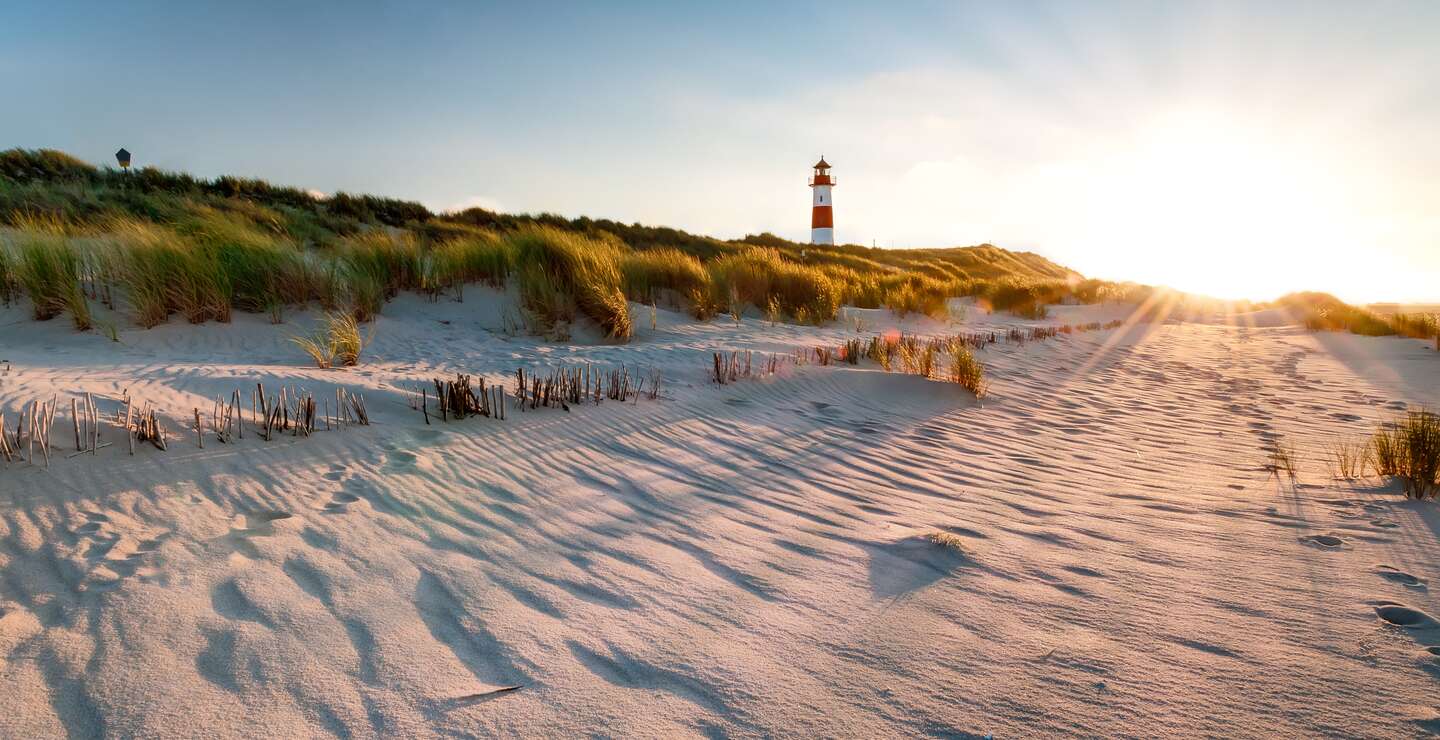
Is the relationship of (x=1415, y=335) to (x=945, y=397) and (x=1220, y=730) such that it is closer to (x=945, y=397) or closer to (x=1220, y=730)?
(x=945, y=397)

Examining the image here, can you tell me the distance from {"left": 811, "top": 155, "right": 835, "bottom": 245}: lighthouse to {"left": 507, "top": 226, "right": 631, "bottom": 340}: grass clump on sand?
118ft

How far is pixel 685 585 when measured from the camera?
2.41 m

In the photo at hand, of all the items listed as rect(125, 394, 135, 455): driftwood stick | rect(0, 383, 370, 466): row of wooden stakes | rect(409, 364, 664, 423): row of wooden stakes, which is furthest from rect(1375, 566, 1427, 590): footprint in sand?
rect(125, 394, 135, 455): driftwood stick

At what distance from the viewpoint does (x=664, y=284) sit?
10984mm

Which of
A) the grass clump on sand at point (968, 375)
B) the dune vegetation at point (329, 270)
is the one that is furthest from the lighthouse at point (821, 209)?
the grass clump on sand at point (968, 375)

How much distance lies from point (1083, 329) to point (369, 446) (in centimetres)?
1312

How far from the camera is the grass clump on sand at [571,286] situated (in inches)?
336

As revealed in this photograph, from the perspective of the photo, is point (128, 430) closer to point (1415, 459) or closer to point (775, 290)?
point (1415, 459)

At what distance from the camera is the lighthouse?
44.0m

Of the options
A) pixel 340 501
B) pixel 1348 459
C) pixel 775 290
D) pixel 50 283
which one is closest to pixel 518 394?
pixel 340 501

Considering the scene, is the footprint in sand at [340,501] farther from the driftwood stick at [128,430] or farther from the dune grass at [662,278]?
the dune grass at [662,278]

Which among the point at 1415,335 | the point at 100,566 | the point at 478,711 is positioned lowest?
the point at 478,711

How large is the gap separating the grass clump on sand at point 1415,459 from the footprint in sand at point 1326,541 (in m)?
0.84

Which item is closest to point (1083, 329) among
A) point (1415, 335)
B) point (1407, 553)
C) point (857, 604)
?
point (1415, 335)
